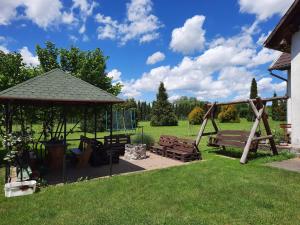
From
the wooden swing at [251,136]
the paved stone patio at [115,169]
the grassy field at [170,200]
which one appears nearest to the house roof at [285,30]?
the wooden swing at [251,136]

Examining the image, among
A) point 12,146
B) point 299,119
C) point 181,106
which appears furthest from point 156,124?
point 12,146

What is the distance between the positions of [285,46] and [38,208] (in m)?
12.0

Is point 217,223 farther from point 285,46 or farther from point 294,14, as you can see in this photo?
point 285,46

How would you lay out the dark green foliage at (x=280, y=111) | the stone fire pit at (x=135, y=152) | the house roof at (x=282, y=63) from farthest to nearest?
the dark green foliage at (x=280, y=111) → the house roof at (x=282, y=63) → the stone fire pit at (x=135, y=152)

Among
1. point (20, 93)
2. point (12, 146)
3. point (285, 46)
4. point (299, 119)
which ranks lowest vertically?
point (12, 146)

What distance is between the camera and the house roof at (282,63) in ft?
43.3

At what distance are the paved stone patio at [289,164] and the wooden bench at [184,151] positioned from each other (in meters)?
3.00

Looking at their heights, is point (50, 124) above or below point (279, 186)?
above

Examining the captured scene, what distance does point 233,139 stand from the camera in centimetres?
1095

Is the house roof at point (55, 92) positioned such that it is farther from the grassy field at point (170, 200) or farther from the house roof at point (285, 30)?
the house roof at point (285, 30)

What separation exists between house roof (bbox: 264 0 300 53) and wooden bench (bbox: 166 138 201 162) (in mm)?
5633

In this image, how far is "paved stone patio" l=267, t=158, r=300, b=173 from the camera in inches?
328

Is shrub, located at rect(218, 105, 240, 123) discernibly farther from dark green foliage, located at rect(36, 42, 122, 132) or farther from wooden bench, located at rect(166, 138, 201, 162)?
wooden bench, located at rect(166, 138, 201, 162)

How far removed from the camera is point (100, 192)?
21.4 feet
